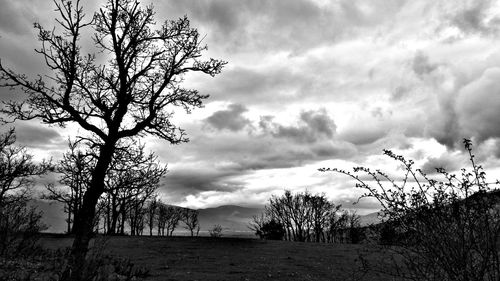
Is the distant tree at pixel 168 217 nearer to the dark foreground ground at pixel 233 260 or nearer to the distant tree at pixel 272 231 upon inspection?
the distant tree at pixel 272 231

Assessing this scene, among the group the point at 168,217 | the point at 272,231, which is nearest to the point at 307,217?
the point at 272,231

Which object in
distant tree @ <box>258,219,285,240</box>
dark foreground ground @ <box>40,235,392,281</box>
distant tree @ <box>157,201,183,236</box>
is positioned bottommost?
dark foreground ground @ <box>40,235,392,281</box>

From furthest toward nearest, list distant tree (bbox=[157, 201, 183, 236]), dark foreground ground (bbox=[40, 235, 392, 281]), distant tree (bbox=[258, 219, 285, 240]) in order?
distant tree (bbox=[157, 201, 183, 236]), distant tree (bbox=[258, 219, 285, 240]), dark foreground ground (bbox=[40, 235, 392, 281])

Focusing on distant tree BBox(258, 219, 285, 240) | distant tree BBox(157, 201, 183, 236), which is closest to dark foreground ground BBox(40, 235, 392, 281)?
distant tree BBox(258, 219, 285, 240)

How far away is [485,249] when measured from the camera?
13.9 ft

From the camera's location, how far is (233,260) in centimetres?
2344

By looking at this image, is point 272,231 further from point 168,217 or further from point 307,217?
point 168,217

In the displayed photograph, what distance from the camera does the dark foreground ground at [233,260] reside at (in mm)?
18297

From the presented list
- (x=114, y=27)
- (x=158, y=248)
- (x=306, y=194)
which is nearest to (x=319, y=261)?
(x=158, y=248)

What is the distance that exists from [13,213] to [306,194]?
76250 mm

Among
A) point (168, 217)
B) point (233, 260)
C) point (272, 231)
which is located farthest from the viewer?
point (168, 217)

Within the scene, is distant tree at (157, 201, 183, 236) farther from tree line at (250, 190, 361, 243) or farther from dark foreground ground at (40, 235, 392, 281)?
dark foreground ground at (40, 235, 392, 281)

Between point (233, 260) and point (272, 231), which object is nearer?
point (233, 260)

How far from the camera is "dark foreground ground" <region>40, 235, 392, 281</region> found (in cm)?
1830
